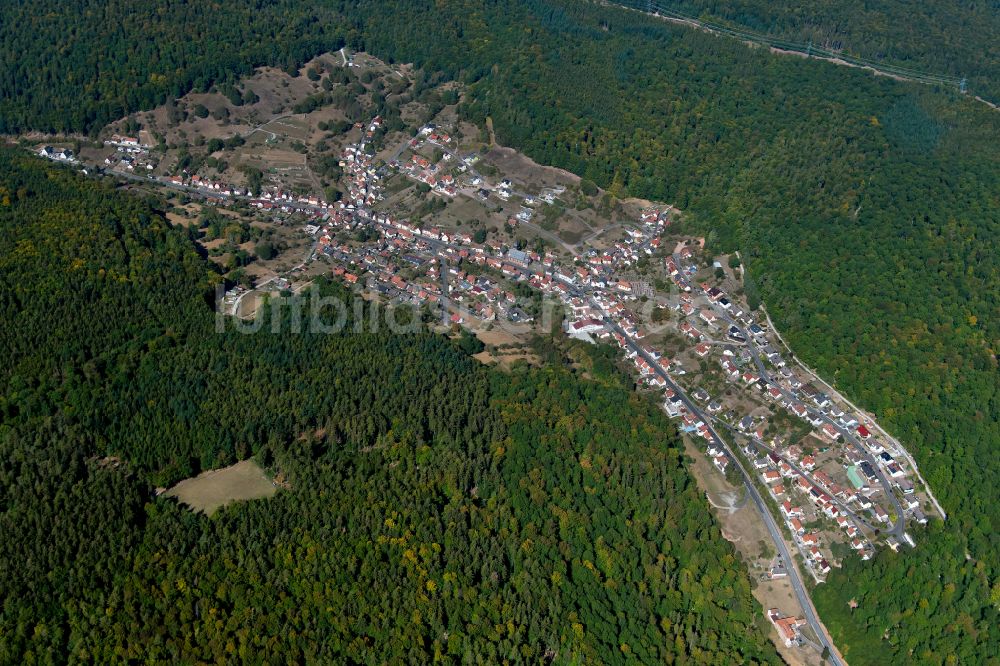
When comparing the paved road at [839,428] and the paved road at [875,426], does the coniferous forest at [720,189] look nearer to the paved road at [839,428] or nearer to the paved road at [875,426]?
the paved road at [875,426]

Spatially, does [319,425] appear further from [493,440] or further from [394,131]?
[394,131]

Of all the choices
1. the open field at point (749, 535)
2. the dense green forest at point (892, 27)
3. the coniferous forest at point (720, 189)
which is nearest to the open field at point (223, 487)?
the coniferous forest at point (720, 189)

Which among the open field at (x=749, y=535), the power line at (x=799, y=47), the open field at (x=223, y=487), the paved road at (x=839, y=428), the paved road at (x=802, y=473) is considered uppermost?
the power line at (x=799, y=47)

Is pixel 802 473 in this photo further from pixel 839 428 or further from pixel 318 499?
pixel 318 499

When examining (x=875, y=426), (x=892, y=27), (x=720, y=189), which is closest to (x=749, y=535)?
(x=875, y=426)

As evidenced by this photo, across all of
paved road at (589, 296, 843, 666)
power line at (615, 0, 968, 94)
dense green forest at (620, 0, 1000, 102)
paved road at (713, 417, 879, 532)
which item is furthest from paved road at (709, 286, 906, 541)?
dense green forest at (620, 0, 1000, 102)

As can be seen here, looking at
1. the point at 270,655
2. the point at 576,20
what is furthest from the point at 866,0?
the point at 270,655
